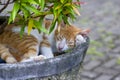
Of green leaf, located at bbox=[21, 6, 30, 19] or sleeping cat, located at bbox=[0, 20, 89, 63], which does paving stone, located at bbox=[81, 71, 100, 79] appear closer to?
sleeping cat, located at bbox=[0, 20, 89, 63]

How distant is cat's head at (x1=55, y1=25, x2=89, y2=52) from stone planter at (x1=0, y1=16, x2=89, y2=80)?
0.23 meters

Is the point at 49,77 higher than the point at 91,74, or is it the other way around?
the point at 49,77

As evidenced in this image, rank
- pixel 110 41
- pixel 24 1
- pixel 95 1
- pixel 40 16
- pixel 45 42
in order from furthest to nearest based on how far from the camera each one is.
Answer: pixel 95 1
pixel 110 41
pixel 45 42
pixel 40 16
pixel 24 1

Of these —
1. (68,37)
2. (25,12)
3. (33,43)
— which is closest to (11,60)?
(33,43)

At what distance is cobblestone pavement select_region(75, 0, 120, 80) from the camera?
14.4 ft

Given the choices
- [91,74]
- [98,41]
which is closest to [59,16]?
[91,74]

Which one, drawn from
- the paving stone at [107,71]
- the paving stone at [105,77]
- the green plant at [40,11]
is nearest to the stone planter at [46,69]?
the green plant at [40,11]

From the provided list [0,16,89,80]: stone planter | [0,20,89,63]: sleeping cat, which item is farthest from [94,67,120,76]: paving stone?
[0,16,89,80]: stone planter

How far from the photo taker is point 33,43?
2414 millimetres

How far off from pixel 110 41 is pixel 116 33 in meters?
0.33

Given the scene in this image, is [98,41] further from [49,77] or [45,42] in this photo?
[49,77]

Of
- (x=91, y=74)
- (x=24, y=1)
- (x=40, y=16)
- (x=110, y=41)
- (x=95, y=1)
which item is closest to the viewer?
(x=24, y=1)

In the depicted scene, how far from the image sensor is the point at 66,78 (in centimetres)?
230

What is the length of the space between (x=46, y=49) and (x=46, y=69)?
→ 0.38 metres
